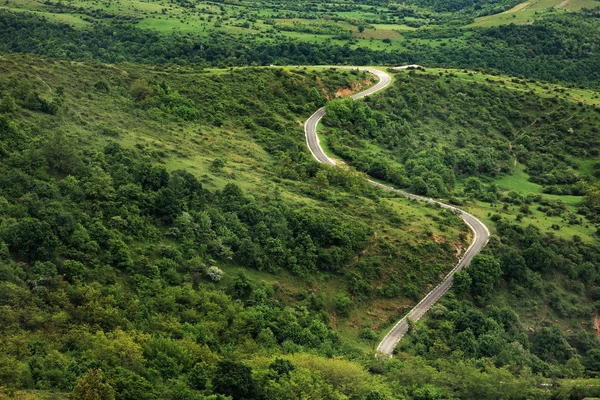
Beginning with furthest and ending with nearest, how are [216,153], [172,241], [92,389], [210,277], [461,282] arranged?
[216,153] → [461,282] → [172,241] → [210,277] → [92,389]

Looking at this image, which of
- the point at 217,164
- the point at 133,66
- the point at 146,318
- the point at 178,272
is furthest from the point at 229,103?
the point at 146,318

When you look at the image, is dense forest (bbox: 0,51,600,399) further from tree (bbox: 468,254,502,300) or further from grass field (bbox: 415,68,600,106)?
grass field (bbox: 415,68,600,106)

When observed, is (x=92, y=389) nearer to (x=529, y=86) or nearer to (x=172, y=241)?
(x=172, y=241)

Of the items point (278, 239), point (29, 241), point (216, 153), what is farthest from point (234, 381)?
point (216, 153)

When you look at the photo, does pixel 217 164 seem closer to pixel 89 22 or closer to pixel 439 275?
pixel 439 275

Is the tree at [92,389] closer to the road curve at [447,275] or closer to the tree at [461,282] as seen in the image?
the road curve at [447,275]
